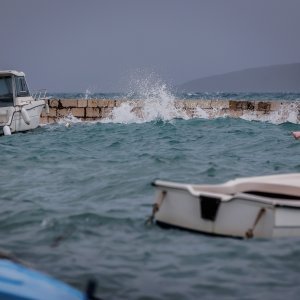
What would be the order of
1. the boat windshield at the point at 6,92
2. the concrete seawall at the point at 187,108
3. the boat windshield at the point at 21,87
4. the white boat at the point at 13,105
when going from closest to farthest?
the white boat at the point at 13,105, the boat windshield at the point at 6,92, the boat windshield at the point at 21,87, the concrete seawall at the point at 187,108

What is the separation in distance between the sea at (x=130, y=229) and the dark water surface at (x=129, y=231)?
0.01m

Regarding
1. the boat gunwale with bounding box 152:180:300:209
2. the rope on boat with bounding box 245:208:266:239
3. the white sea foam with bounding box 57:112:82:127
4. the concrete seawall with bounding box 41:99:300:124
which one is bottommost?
the white sea foam with bounding box 57:112:82:127

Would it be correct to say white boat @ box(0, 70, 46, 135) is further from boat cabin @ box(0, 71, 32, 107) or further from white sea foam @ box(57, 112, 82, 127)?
white sea foam @ box(57, 112, 82, 127)

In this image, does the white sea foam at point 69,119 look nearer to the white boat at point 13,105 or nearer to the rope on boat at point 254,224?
the white boat at point 13,105

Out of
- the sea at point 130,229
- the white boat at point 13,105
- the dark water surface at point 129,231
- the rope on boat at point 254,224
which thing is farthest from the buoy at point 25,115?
the rope on boat at point 254,224

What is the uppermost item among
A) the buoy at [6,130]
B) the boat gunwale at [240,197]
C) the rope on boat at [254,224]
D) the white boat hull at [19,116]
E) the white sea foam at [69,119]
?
the boat gunwale at [240,197]

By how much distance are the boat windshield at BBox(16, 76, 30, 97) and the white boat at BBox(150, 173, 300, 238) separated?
1474cm

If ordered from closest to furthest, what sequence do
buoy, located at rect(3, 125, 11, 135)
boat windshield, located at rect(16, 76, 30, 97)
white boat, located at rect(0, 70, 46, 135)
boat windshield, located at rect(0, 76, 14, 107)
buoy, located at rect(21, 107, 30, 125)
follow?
buoy, located at rect(3, 125, 11, 135), white boat, located at rect(0, 70, 46, 135), boat windshield, located at rect(0, 76, 14, 107), buoy, located at rect(21, 107, 30, 125), boat windshield, located at rect(16, 76, 30, 97)

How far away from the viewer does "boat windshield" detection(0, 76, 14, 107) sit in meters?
19.6

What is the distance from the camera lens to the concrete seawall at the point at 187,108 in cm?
2789

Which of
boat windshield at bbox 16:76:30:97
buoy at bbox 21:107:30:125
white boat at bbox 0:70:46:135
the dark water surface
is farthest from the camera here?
boat windshield at bbox 16:76:30:97

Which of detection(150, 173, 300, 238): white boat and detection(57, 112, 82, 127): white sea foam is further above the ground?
detection(150, 173, 300, 238): white boat

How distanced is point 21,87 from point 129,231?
15.0 meters

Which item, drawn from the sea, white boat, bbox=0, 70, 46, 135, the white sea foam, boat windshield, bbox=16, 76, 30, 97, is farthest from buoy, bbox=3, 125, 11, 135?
the white sea foam
